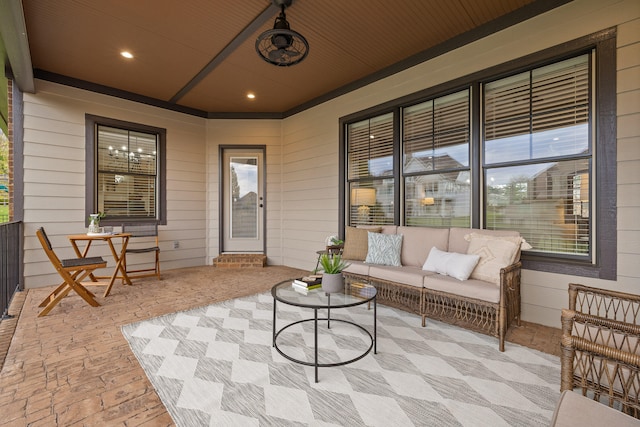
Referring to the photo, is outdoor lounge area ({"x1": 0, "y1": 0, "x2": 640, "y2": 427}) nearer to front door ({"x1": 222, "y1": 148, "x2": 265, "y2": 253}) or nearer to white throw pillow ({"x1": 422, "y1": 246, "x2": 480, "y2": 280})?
white throw pillow ({"x1": 422, "y1": 246, "x2": 480, "y2": 280})

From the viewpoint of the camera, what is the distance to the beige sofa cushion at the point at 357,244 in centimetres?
380

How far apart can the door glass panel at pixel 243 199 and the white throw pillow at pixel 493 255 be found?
4.26m

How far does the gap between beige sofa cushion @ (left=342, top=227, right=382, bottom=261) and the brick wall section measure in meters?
2.26

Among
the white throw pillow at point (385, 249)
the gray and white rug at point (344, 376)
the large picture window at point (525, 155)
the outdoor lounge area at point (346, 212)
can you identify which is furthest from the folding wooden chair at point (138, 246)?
the large picture window at point (525, 155)

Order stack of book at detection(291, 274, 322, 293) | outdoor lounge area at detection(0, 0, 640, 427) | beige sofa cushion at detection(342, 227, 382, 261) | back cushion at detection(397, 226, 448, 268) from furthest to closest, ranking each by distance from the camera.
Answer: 1. beige sofa cushion at detection(342, 227, 382, 261)
2. back cushion at detection(397, 226, 448, 268)
3. stack of book at detection(291, 274, 322, 293)
4. outdoor lounge area at detection(0, 0, 640, 427)

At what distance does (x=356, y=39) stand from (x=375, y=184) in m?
1.94

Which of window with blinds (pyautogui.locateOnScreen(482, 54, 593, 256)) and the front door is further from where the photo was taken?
the front door

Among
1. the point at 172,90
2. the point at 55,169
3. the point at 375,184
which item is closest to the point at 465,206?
the point at 375,184

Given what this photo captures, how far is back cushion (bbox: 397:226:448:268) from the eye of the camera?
331cm

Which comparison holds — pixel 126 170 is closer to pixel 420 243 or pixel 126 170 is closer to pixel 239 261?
pixel 239 261

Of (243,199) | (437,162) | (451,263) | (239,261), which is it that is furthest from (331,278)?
(243,199)

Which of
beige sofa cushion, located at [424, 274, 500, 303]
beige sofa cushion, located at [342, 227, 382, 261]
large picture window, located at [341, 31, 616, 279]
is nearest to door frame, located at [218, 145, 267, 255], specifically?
beige sofa cushion, located at [342, 227, 382, 261]

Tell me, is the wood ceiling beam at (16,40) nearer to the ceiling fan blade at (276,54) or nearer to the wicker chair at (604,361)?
the ceiling fan blade at (276,54)

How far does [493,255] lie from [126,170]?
18.1 feet
